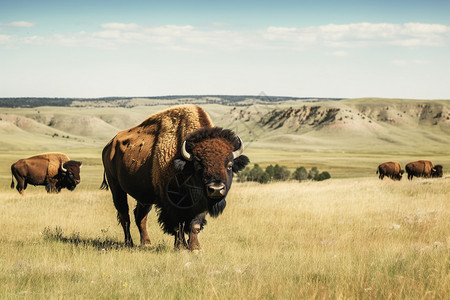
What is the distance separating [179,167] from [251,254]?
65.5 inches

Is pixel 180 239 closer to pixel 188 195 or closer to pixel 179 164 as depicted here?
pixel 188 195

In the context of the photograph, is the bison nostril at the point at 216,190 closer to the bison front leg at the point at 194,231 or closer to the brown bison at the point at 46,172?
the bison front leg at the point at 194,231

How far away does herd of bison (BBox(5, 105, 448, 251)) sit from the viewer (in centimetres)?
711

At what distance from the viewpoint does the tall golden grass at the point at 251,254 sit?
450cm

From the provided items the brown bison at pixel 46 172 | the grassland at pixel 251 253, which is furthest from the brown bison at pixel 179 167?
the brown bison at pixel 46 172

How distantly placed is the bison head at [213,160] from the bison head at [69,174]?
1921 cm

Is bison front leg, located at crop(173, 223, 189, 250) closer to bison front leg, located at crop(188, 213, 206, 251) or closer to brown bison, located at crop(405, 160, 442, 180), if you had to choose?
bison front leg, located at crop(188, 213, 206, 251)

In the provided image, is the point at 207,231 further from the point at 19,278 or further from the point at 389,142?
the point at 389,142

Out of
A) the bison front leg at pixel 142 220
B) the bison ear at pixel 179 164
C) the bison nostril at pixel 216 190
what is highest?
the bison ear at pixel 179 164

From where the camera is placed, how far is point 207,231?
990 cm

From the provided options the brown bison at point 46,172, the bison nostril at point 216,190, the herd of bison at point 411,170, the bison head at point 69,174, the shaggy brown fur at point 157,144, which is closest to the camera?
the bison nostril at point 216,190

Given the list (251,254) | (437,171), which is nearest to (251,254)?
(251,254)

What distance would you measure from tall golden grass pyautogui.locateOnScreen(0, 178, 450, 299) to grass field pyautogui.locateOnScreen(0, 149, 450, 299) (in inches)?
0.8

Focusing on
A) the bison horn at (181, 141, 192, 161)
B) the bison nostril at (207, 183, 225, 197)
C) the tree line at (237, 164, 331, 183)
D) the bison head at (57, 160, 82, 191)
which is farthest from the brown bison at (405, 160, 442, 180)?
the bison nostril at (207, 183, 225, 197)
